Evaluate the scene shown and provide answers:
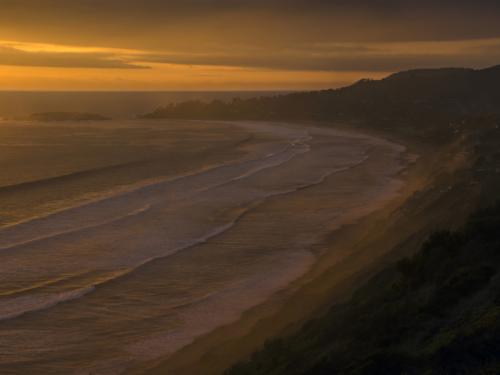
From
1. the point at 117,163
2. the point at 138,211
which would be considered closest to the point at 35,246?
the point at 138,211

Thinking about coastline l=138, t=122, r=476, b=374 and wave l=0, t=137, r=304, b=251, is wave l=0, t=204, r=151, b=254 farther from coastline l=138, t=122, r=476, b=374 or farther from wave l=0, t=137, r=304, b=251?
coastline l=138, t=122, r=476, b=374

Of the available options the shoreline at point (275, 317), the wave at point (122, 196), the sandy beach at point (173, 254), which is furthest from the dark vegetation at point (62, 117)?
the shoreline at point (275, 317)

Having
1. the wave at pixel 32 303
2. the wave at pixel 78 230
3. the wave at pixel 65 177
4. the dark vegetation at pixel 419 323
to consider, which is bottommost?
the wave at pixel 32 303

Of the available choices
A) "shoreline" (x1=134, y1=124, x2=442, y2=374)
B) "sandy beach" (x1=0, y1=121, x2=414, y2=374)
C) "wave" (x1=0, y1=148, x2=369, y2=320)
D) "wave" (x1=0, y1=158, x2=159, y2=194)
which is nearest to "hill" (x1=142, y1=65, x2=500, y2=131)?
"wave" (x1=0, y1=158, x2=159, y2=194)

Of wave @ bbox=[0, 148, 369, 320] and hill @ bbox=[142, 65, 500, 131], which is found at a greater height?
hill @ bbox=[142, 65, 500, 131]

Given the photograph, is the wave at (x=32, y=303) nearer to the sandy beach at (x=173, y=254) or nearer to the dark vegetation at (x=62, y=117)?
the sandy beach at (x=173, y=254)

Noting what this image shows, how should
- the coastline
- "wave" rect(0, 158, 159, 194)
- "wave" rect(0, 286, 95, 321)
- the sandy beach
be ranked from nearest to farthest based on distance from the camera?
the coastline, the sandy beach, "wave" rect(0, 286, 95, 321), "wave" rect(0, 158, 159, 194)

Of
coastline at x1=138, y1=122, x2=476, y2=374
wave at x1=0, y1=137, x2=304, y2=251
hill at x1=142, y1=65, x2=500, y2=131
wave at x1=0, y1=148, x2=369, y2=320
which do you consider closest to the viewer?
coastline at x1=138, y1=122, x2=476, y2=374
